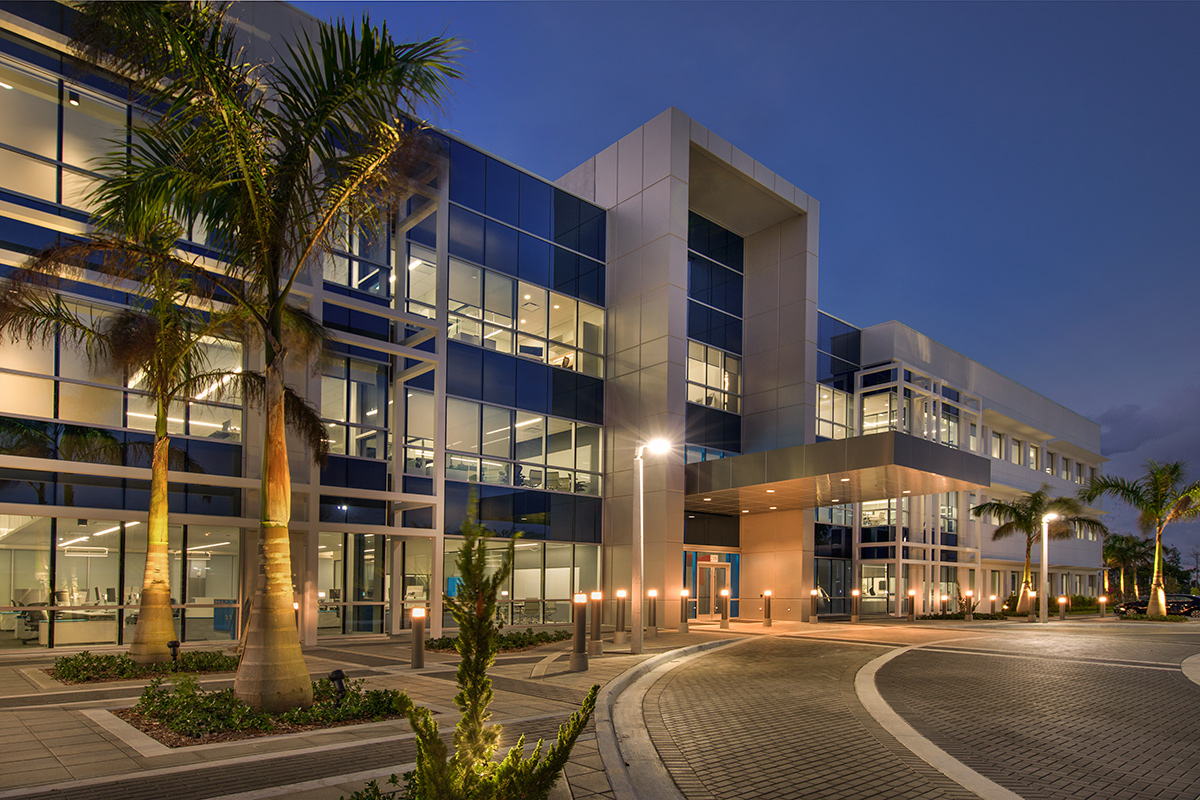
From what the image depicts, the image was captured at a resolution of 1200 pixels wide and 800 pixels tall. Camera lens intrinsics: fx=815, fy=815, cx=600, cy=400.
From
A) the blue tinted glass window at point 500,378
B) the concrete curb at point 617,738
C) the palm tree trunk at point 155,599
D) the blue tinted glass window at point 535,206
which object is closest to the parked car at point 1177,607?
the blue tinted glass window at point 500,378

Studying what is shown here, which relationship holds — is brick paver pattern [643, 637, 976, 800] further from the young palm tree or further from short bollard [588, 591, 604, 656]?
the young palm tree

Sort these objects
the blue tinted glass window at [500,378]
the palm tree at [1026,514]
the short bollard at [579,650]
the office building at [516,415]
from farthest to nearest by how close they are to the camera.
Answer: the palm tree at [1026,514], the blue tinted glass window at [500,378], the office building at [516,415], the short bollard at [579,650]

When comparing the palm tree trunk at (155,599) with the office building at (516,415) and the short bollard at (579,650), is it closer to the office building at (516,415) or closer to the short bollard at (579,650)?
the office building at (516,415)

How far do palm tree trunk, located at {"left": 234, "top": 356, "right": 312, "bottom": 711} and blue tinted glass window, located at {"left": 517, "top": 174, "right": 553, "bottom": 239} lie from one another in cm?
1939

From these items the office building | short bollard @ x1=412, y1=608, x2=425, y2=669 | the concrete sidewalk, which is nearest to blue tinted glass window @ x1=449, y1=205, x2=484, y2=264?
the office building

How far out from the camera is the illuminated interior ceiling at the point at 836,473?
2219 cm

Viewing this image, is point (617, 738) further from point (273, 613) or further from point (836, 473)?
point (836, 473)

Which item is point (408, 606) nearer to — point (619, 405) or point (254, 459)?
point (254, 459)

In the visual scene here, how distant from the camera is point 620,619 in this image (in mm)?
21375

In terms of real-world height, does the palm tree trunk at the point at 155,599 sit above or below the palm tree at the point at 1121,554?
above

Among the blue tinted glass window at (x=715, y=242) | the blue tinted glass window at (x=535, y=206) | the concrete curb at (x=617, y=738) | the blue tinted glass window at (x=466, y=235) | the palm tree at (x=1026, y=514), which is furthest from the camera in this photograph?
the palm tree at (x=1026, y=514)

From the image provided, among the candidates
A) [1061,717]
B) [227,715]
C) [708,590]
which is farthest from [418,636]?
[708,590]

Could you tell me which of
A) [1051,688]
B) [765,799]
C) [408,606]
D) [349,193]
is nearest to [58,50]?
[349,193]

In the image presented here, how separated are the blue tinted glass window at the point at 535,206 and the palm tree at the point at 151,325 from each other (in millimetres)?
15055
